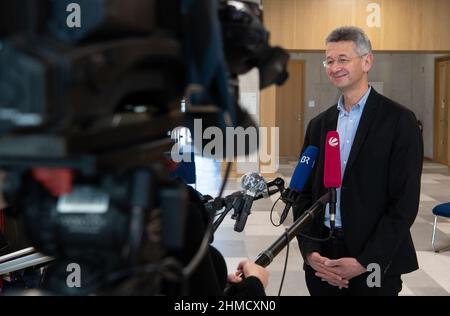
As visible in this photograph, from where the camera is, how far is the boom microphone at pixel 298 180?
73.4 inches

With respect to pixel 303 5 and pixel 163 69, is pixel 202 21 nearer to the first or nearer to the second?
pixel 163 69

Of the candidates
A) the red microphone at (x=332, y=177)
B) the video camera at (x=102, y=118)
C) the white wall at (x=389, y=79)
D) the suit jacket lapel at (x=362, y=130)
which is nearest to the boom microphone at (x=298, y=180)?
the red microphone at (x=332, y=177)

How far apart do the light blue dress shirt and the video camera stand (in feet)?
4.92

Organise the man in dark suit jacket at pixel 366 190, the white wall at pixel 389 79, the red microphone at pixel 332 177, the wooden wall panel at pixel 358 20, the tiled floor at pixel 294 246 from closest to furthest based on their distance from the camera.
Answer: the red microphone at pixel 332 177 < the man in dark suit jacket at pixel 366 190 < the tiled floor at pixel 294 246 < the wooden wall panel at pixel 358 20 < the white wall at pixel 389 79

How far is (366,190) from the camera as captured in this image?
2.19m

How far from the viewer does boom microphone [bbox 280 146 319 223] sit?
187cm

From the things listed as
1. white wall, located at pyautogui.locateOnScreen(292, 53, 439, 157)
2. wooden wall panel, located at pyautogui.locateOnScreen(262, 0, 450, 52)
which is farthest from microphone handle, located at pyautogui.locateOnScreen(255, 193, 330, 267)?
white wall, located at pyautogui.locateOnScreen(292, 53, 439, 157)

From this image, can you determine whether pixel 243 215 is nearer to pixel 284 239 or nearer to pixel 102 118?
pixel 284 239

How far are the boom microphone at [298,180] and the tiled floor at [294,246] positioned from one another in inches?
89.5

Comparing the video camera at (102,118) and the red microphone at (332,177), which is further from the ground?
the video camera at (102,118)

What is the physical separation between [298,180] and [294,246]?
383cm

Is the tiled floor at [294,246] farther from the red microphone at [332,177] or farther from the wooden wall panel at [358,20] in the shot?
the wooden wall panel at [358,20]

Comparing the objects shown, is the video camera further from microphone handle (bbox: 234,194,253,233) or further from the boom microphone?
the boom microphone
